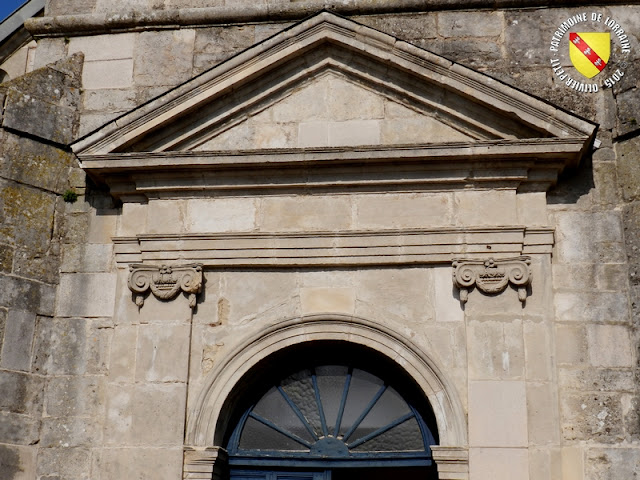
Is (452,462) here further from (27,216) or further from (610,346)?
(27,216)

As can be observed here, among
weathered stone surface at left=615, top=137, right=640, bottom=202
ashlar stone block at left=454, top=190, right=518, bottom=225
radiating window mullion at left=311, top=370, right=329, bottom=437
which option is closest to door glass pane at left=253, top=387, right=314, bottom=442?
radiating window mullion at left=311, top=370, right=329, bottom=437

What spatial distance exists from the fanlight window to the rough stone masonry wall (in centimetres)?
140

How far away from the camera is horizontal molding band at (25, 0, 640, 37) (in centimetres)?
766

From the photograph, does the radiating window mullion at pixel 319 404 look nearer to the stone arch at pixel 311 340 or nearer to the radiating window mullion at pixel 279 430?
the radiating window mullion at pixel 279 430

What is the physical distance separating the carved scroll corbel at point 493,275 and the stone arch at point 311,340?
53 centimetres

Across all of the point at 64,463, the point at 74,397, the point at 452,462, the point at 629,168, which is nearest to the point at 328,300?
the point at 452,462

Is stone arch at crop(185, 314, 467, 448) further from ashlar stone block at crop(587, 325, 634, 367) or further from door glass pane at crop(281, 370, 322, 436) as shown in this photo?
ashlar stone block at crop(587, 325, 634, 367)

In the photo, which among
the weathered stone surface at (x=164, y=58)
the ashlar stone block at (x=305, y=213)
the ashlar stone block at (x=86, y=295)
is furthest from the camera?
the weathered stone surface at (x=164, y=58)

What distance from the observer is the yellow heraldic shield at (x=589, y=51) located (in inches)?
290

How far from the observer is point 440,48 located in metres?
7.57

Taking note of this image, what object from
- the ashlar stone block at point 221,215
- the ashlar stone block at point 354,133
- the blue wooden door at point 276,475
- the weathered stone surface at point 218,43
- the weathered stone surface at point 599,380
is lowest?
the blue wooden door at point 276,475

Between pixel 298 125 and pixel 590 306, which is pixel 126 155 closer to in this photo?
pixel 298 125

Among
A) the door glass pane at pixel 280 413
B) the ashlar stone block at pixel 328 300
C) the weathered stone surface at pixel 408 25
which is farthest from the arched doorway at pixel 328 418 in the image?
the weathered stone surface at pixel 408 25

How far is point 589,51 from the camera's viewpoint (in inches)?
292
